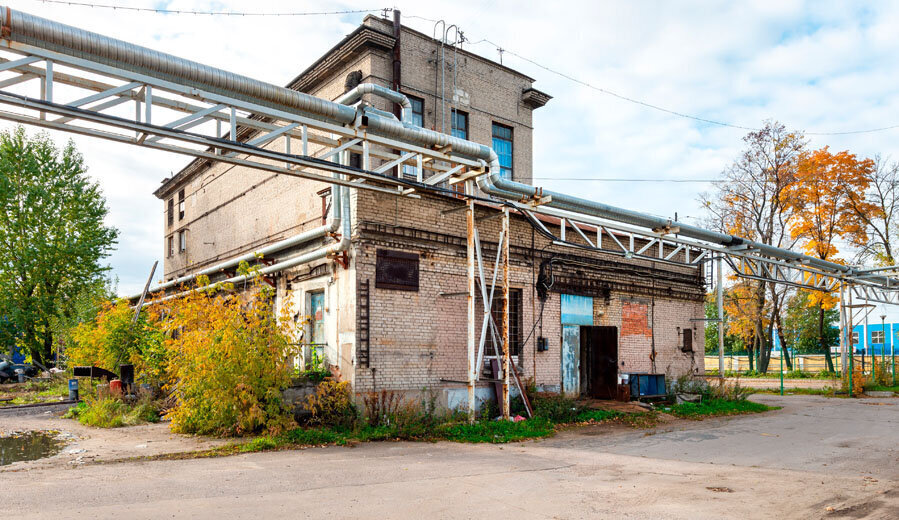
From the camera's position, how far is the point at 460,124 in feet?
58.6

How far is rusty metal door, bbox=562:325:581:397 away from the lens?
619 inches

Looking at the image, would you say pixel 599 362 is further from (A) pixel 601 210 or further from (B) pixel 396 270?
(B) pixel 396 270

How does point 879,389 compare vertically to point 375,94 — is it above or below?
below

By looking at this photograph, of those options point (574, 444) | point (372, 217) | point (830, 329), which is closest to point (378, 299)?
point (372, 217)

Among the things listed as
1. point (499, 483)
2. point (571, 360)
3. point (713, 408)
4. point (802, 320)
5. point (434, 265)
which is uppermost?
point (434, 265)

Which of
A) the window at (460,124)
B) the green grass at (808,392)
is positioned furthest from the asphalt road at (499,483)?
the green grass at (808,392)

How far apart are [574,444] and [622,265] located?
7893mm

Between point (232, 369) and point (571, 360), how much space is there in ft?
29.4

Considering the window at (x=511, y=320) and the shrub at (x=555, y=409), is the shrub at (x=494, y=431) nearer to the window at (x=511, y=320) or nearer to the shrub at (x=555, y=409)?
the shrub at (x=555, y=409)

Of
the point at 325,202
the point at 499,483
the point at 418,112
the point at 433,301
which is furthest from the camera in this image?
the point at 418,112

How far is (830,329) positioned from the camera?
4828cm

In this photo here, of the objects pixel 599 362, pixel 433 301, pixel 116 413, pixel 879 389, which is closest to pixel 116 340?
pixel 116 413

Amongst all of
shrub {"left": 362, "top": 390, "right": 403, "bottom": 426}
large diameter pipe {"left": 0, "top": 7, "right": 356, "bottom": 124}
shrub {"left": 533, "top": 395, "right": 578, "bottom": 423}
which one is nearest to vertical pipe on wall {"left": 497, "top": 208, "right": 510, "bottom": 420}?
shrub {"left": 533, "top": 395, "right": 578, "bottom": 423}

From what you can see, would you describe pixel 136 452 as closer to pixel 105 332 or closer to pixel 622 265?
pixel 105 332
